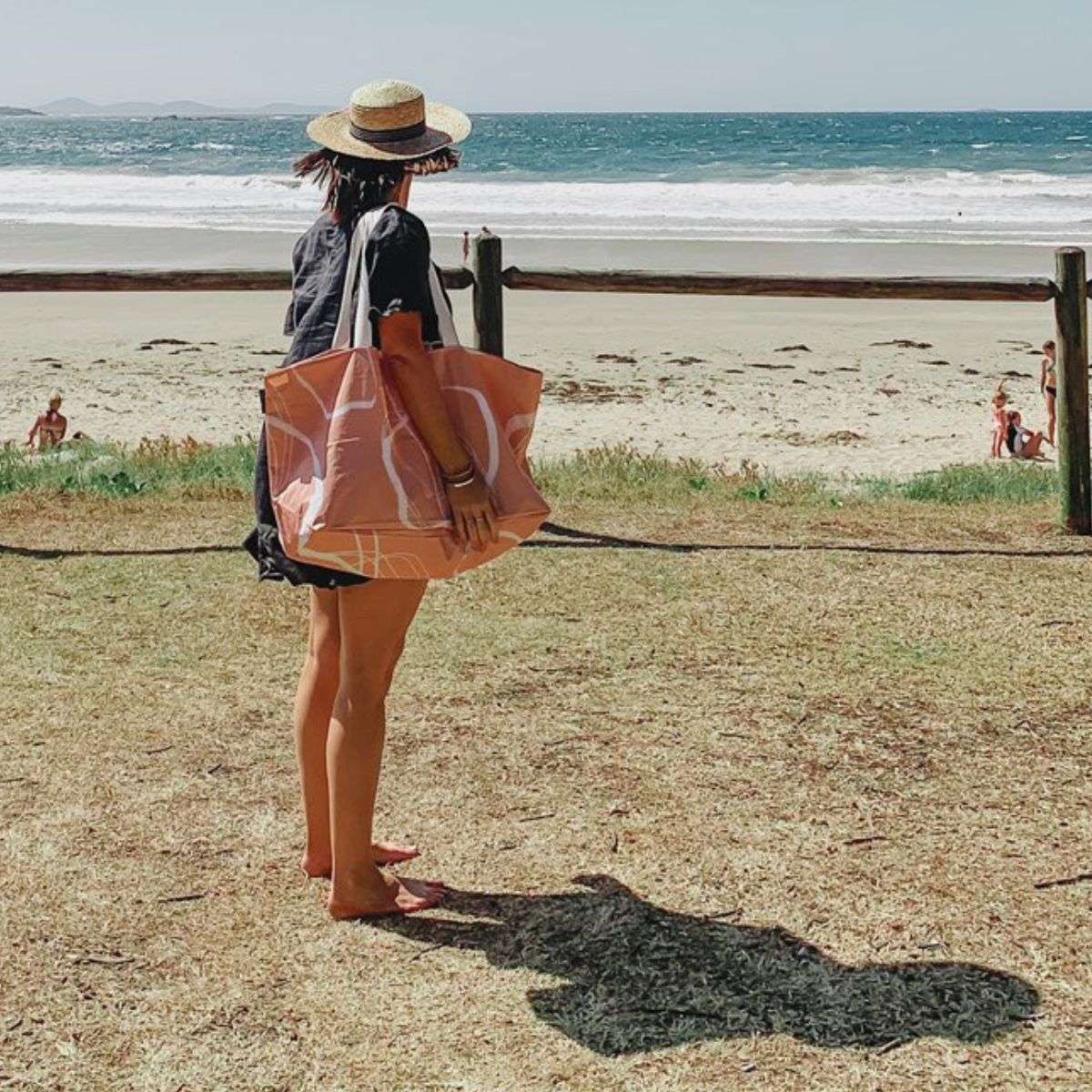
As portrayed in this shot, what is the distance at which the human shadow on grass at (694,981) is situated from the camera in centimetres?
323

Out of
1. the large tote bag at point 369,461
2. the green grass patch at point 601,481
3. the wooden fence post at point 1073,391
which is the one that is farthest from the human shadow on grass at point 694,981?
the green grass patch at point 601,481

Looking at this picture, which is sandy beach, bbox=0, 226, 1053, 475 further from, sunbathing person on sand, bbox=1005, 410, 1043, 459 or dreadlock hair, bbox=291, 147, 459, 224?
dreadlock hair, bbox=291, 147, 459, 224

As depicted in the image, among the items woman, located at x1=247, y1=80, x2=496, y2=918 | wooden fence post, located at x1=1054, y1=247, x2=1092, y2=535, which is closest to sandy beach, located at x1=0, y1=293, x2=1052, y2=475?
wooden fence post, located at x1=1054, y1=247, x2=1092, y2=535

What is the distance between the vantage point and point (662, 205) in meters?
40.8

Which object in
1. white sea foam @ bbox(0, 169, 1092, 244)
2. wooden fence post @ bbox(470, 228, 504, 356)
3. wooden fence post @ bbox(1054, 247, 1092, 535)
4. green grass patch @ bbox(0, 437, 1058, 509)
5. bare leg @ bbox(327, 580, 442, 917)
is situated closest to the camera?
bare leg @ bbox(327, 580, 442, 917)

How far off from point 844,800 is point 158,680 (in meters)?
2.31

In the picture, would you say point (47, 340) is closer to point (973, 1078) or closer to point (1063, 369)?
point (1063, 369)

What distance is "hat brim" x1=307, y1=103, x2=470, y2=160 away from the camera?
10.8 feet

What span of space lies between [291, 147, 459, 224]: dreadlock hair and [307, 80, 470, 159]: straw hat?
2cm

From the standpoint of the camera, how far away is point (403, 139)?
3.31m

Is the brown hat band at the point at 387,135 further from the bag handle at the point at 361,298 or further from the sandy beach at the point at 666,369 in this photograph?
the sandy beach at the point at 666,369

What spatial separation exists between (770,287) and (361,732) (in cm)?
472

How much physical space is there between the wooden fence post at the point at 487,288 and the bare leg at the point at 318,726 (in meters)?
3.95

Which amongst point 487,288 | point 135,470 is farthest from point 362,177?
point 135,470
